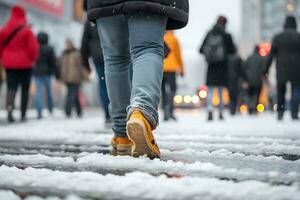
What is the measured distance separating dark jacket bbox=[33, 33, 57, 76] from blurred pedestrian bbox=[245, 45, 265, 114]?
525cm

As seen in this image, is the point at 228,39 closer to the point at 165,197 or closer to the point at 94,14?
the point at 94,14

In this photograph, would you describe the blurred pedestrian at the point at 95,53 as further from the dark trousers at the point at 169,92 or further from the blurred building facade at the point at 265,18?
the blurred building facade at the point at 265,18

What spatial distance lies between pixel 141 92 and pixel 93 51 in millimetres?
4172

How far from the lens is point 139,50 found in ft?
9.25

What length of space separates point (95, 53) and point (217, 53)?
288 centimetres

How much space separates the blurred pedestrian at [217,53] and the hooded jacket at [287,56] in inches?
35.2

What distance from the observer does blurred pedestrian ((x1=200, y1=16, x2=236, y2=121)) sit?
8781mm

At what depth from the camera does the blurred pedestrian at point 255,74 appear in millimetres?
12430

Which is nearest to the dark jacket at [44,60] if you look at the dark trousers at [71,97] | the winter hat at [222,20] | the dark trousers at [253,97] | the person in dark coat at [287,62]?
the dark trousers at [71,97]

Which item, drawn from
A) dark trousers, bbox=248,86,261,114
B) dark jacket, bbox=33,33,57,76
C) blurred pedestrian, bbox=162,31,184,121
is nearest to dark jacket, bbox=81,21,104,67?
blurred pedestrian, bbox=162,31,184,121

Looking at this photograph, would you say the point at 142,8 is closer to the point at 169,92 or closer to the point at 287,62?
the point at 169,92

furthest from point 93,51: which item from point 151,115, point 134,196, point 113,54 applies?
point 134,196

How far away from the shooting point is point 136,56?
9.34ft

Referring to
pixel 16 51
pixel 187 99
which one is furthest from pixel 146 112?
pixel 187 99
